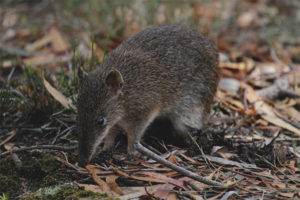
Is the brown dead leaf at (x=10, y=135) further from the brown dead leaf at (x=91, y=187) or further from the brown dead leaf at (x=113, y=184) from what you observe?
the brown dead leaf at (x=113, y=184)

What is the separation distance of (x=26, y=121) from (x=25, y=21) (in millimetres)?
5205

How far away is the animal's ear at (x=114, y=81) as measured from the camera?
427 centimetres

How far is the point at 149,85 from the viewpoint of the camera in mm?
5004

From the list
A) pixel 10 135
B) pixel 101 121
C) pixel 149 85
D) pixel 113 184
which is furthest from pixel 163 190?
pixel 10 135

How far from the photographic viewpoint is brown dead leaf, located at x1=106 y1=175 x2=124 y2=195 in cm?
359

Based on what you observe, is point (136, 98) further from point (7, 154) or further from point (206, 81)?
point (7, 154)

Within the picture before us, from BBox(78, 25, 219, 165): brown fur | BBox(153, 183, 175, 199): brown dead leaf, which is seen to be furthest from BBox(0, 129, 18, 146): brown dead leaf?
BBox(153, 183, 175, 199): brown dead leaf

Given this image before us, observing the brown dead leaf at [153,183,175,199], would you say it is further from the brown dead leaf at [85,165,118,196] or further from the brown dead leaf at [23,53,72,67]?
the brown dead leaf at [23,53,72,67]

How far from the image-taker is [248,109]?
233 inches

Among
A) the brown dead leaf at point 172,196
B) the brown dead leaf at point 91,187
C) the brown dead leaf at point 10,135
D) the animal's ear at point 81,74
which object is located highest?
the animal's ear at point 81,74

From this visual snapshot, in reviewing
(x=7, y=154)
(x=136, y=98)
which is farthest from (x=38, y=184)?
(x=136, y=98)

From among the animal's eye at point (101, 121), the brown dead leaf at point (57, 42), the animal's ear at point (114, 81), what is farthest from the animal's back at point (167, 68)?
the brown dead leaf at point (57, 42)

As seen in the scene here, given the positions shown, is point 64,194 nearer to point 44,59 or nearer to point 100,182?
point 100,182

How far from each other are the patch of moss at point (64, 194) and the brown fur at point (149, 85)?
519 millimetres
